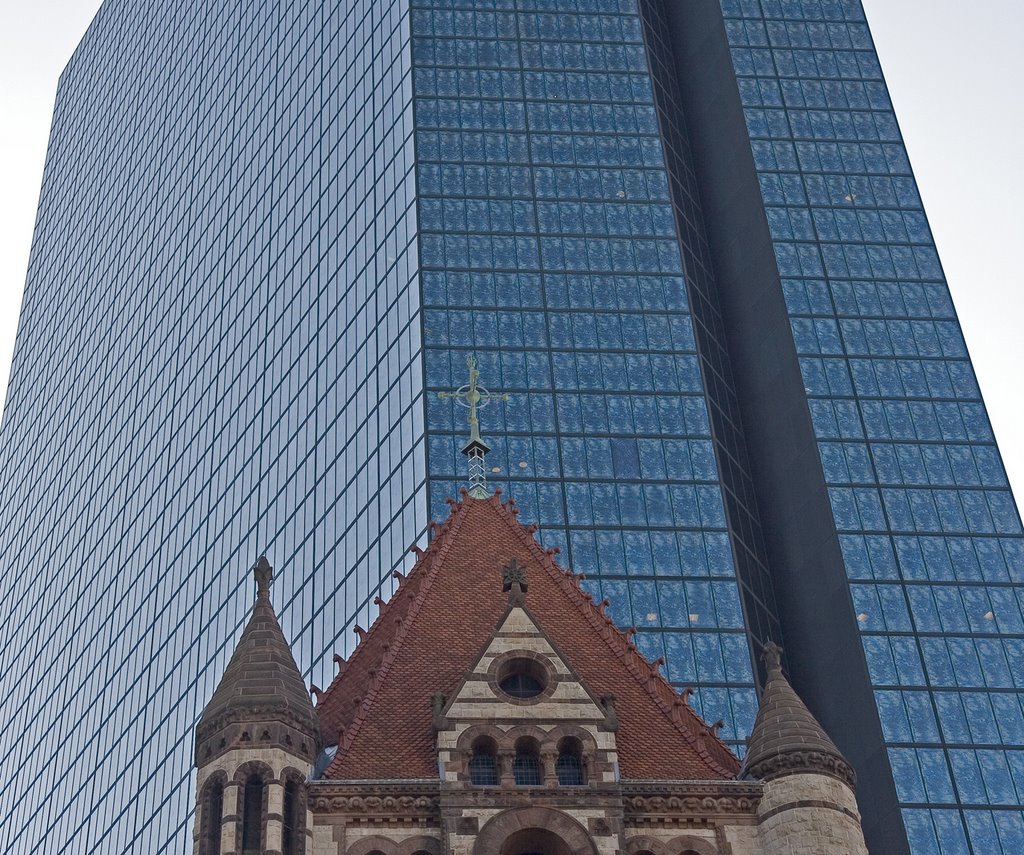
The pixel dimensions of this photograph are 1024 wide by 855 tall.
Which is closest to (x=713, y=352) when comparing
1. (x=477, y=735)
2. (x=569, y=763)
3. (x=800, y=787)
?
(x=800, y=787)

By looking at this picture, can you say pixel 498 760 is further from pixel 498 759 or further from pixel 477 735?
pixel 477 735

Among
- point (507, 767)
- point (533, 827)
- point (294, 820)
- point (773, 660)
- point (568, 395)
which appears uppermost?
point (568, 395)

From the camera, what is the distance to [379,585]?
98438mm

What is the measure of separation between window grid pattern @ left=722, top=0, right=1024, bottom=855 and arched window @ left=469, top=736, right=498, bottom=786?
5560cm

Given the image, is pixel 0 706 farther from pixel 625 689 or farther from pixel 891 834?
pixel 625 689

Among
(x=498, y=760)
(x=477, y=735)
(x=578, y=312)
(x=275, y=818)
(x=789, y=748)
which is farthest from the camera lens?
(x=578, y=312)

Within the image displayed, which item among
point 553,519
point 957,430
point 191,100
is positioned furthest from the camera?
point 191,100

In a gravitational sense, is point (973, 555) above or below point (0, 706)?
below

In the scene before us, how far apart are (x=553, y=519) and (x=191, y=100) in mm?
69141

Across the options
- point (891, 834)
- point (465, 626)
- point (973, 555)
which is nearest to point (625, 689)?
point (465, 626)

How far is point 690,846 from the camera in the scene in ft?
136

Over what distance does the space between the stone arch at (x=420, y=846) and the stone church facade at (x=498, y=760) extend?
34 mm

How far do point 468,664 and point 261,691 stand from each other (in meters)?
5.04

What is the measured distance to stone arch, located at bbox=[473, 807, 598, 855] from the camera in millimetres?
40281
